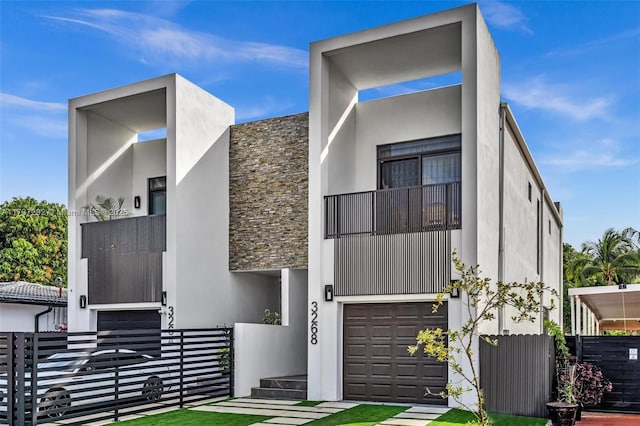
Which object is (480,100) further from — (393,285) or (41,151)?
(41,151)

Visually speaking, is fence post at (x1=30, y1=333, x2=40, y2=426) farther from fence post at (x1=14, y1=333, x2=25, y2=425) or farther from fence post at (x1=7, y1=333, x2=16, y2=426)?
fence post at (x1=7, y1=333, x2=16, y2=426)

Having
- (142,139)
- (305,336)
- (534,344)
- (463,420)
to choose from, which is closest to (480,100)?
(534,344)

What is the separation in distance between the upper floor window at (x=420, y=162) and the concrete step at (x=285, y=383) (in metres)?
4.73

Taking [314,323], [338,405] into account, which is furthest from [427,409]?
[314,323]

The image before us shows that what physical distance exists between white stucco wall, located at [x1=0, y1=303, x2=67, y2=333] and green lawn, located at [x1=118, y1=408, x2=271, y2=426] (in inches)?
410

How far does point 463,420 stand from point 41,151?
23.8 meters

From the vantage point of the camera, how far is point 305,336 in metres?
17.3

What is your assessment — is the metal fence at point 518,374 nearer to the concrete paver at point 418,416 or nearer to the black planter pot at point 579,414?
the black planter pot at point 579,414

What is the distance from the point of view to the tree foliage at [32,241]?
35397mm

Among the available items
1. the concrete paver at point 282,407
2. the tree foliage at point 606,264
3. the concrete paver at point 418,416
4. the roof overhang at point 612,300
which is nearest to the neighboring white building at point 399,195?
the concrete paver at point 282,407

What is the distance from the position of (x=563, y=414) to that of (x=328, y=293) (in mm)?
5189

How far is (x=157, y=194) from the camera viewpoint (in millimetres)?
19266

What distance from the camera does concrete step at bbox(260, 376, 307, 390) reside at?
1477 cm

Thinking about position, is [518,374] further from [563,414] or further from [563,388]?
[563,414]
